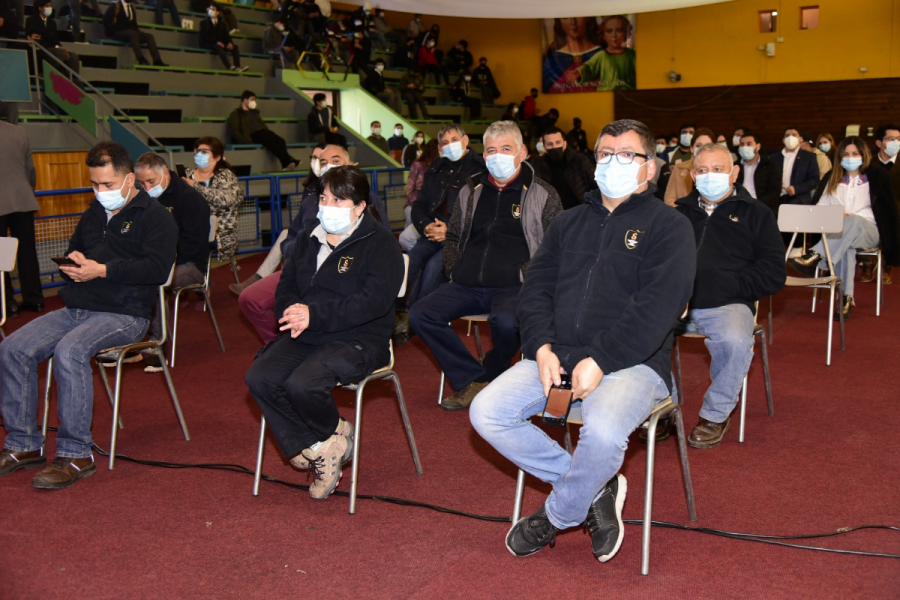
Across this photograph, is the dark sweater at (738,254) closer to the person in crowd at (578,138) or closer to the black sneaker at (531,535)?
the black sneaker at (531,535)

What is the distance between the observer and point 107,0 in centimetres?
1266

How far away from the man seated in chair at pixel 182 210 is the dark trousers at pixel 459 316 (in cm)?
197

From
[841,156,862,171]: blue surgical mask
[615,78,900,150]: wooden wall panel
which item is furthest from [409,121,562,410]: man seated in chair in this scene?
[615,78,900,150]: wooden wall panel

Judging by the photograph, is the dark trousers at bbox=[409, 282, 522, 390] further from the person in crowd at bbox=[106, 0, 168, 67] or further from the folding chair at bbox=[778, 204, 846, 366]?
the person in crowd at bbox=[106, 0, 168, 67]

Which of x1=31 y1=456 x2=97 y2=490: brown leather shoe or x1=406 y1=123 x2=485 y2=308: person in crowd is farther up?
x1=406 y1=123 x2=485 y2=308: person in crowd

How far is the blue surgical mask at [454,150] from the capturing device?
541 centimetres

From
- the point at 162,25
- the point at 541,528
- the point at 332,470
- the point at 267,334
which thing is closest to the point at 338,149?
the point at 267,334

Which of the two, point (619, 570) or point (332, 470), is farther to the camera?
point (332, 470)

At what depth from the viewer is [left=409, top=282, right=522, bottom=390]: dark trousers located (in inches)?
158

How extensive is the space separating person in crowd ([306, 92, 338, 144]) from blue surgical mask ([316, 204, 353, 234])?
9.96 metres

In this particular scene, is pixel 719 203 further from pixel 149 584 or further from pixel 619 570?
pixel 149 584

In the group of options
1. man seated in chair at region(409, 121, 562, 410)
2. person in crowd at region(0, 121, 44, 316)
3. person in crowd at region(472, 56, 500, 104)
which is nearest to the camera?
man seated in chair at region(409, 121, 562, 410)

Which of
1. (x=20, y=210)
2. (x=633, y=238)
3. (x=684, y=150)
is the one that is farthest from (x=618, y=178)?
(x=684, y=150)

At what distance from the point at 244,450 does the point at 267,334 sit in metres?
1.08
